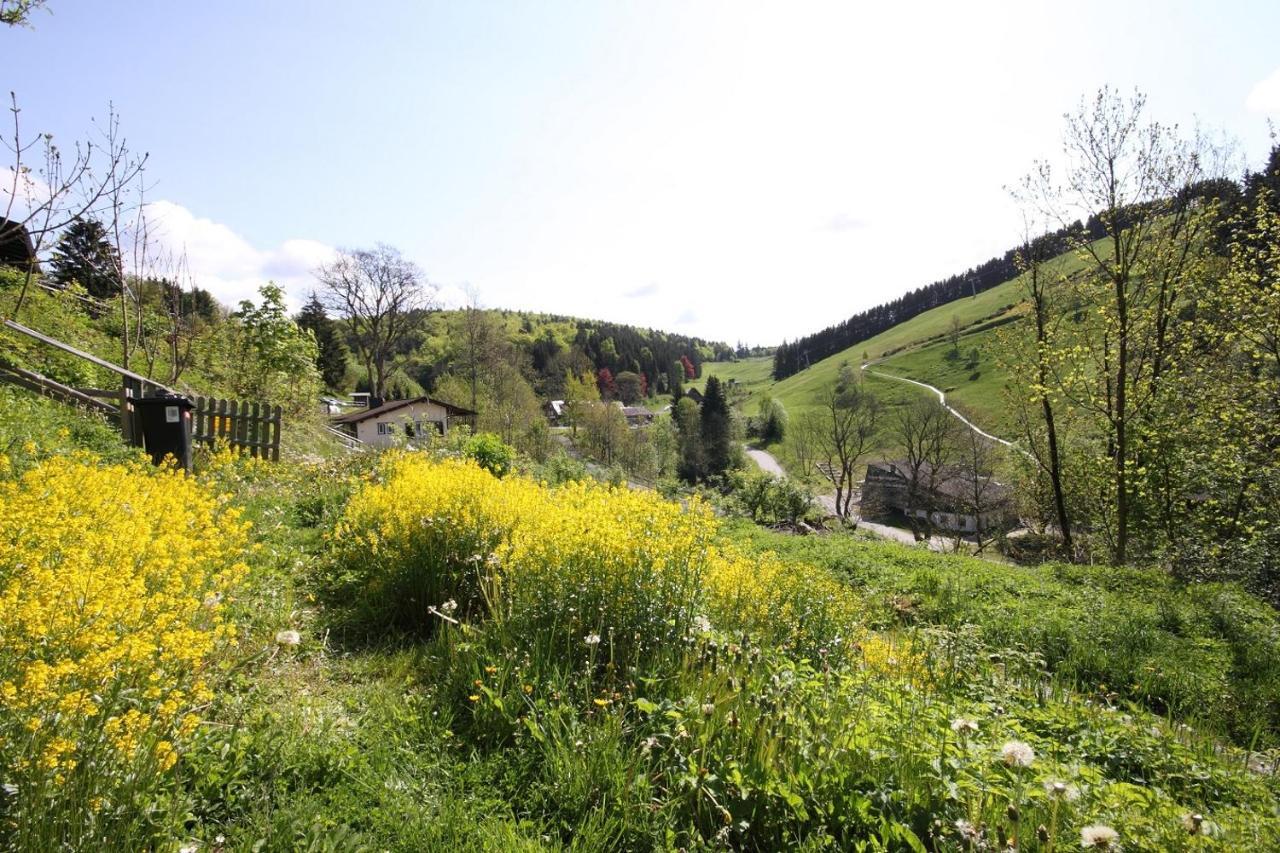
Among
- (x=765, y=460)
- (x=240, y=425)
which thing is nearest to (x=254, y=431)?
(x=240, y=425)

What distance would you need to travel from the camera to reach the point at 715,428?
59.8 m

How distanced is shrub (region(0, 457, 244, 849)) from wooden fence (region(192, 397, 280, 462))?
30.1ft

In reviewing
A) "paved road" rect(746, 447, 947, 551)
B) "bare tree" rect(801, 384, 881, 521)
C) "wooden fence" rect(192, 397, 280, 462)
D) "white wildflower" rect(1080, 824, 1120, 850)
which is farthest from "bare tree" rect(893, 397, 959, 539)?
"white wildflower" rect(1080, 824, 1120, 850)

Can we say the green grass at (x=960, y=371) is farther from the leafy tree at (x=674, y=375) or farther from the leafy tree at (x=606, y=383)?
the leafy tree at (x=606, y=383)

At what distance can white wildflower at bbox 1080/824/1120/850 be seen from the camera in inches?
72.6

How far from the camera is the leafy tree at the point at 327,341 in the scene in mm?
46625

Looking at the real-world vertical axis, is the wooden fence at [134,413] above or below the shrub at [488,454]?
above

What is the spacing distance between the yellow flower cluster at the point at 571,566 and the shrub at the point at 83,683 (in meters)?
1.81

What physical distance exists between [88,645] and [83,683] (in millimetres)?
129

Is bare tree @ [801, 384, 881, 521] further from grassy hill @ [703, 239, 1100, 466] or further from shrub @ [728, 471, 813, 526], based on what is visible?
grassy hill @ [703, 239, 1100, 466]

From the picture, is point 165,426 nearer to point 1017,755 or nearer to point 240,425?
point 240,425

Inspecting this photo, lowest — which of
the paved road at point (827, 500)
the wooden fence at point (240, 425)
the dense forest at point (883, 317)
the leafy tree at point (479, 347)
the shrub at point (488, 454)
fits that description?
the paved road at point (827, 500)

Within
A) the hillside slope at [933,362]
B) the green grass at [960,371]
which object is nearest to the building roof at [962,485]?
the green grass at [960,371]

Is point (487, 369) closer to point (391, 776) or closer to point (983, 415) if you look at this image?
point (391, 776)
